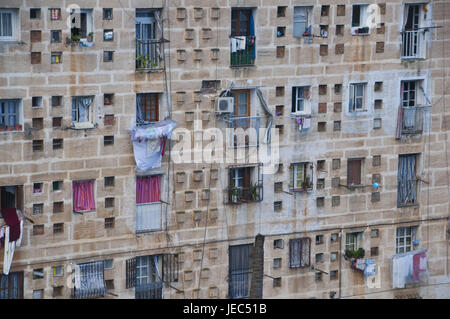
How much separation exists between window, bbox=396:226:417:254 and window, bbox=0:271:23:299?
40.3 ft

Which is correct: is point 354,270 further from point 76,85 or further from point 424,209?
point 76,85

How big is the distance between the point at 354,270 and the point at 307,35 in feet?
24.4

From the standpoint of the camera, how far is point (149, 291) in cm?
4059

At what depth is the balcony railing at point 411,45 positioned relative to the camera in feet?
141

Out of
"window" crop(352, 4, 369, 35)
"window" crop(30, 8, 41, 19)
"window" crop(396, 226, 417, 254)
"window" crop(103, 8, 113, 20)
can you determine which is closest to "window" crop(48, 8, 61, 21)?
"window" crop(30, 8, 41, 19)

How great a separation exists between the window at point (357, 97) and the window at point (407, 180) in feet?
7.19

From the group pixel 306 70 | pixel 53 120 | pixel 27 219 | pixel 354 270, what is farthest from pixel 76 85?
pixel 354 270

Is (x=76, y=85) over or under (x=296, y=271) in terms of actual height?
over

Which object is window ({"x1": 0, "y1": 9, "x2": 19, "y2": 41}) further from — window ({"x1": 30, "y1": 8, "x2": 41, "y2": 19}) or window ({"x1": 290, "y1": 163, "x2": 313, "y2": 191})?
window ({"x1": 290, "y1": 163, "x2": 313, "y2": 191})

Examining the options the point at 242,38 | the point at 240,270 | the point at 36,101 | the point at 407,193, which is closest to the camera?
the point at 36,101

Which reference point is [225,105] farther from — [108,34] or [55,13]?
[55,13]

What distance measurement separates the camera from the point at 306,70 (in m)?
41.8

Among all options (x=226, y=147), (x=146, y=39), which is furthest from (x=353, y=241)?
(x=146, y=39)

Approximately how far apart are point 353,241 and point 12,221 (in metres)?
11.1
